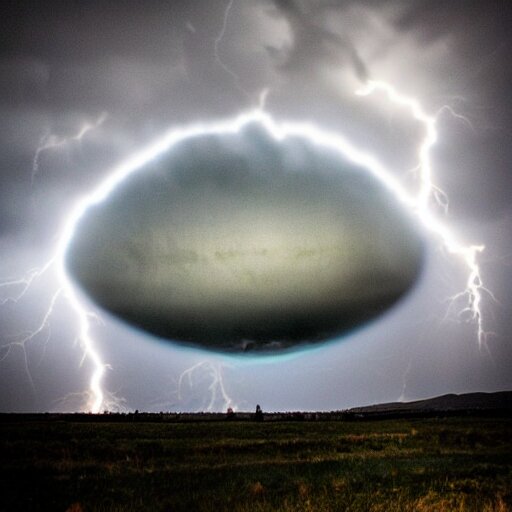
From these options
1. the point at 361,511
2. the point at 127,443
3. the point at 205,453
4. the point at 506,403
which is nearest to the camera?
the point at 361,511

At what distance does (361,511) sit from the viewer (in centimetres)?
985

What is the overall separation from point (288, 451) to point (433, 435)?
54.3ft

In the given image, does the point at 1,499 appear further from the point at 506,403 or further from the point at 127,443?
the point at 506,403

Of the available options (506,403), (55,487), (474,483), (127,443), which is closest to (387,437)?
(127,443)

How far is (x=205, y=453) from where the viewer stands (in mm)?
25609

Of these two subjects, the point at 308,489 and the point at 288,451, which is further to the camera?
the point at 288,451

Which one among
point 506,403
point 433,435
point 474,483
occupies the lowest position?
point 506,403

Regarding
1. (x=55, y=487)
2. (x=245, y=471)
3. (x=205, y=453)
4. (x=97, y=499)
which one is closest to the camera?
(x=97, y=499)

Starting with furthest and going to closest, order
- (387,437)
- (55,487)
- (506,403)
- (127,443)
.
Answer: (506,403) → (387,437) → (127,443) → (55,487)

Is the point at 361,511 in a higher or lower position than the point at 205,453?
higher

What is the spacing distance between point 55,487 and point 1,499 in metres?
2.09

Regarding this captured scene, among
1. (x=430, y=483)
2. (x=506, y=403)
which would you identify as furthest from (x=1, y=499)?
(x=506, y=403)

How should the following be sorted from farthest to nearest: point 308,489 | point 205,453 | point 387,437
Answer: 1. point 387,437
2. point 205,453
3. point 308,489

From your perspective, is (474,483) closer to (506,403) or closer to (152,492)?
(152,492)
